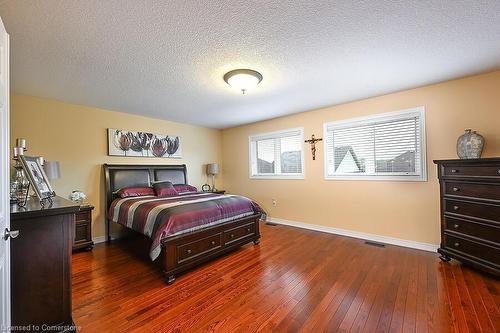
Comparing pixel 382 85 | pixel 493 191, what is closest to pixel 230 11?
pixel 382 85

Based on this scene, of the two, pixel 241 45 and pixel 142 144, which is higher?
pixel 241 45

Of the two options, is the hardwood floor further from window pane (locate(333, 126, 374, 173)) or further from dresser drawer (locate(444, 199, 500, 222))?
window pane (locate(333, 126, 374, 173))

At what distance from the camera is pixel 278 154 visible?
4902mm

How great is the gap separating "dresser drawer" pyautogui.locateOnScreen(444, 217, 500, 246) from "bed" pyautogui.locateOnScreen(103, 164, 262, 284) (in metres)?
2.46

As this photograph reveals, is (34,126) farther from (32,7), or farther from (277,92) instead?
(277,92)

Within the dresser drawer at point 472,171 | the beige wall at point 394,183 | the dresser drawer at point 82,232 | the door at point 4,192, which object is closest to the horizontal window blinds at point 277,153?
the beige wall at point 394,183

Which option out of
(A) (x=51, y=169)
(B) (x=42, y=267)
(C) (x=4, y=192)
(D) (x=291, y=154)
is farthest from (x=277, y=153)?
(C) (x=4, y=192)

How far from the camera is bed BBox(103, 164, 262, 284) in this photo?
2.39 m

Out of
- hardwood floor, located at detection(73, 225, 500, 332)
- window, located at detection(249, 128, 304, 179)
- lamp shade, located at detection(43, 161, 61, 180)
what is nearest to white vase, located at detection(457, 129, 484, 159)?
hardwood floor, located at detection(73, 225, 500, 332)

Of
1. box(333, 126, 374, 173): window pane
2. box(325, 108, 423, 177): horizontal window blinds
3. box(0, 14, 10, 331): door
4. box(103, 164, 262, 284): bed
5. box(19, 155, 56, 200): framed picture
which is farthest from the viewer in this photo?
box(333, 126, 374, 173): window pane

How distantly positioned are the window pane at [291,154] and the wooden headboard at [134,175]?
2.29 m

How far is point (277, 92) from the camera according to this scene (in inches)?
128

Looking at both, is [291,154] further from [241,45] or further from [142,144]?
[142,144]

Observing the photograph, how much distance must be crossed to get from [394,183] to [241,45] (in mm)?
3009
